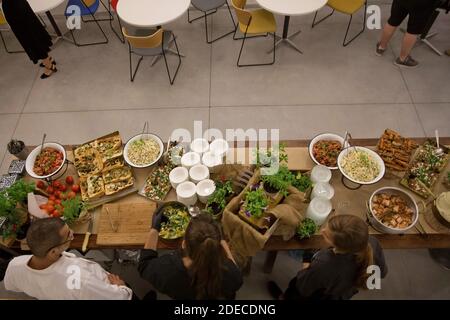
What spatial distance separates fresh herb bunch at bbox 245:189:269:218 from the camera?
2133 mm

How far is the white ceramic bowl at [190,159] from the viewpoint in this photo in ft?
8.39

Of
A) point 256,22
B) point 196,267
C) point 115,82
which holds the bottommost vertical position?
point 115,82

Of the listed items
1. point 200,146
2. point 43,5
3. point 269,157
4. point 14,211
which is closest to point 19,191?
point 14,211

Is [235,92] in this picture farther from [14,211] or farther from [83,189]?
[14,211]

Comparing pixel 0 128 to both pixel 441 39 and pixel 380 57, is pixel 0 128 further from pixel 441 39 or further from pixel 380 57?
pixel 441 39

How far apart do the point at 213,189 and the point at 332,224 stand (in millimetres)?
896

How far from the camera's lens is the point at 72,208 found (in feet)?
7.55

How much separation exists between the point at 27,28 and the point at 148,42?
5.39 feet

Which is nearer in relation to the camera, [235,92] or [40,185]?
[40,185]

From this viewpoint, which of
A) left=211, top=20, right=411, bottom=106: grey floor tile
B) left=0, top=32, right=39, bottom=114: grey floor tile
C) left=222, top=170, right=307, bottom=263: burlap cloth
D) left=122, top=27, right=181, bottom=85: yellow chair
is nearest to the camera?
left=222, top=170, right=307, bottom=263: burlap cloth

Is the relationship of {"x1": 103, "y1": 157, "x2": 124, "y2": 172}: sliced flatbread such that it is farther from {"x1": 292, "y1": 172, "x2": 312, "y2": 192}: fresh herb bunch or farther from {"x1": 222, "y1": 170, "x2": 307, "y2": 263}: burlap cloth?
{"x1": 292, "y1": 172, "x2": 312, "y2": 192}: fresh herb bunch

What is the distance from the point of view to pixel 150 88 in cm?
448

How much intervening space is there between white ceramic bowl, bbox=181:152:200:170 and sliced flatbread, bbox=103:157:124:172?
1.73ft

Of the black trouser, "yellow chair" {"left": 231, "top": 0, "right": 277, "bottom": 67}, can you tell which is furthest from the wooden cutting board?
the black trouser
